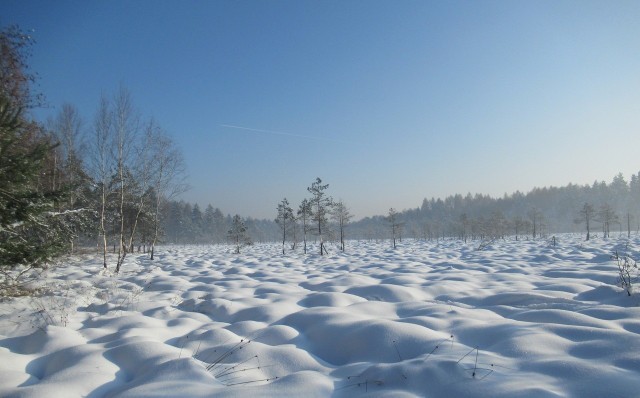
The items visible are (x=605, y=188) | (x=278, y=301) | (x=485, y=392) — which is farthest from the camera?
(x=605, y=188)

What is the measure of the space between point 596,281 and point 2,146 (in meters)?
10.9

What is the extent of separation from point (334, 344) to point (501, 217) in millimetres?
62450

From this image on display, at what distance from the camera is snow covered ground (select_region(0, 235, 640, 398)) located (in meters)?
2.67

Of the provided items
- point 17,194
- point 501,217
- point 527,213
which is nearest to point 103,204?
point 17,194

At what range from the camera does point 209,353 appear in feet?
12.7

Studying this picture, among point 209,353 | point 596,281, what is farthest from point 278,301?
point 596,281

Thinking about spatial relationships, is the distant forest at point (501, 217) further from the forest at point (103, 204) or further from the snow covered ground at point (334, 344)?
the snow covered ground at point (334, 344)

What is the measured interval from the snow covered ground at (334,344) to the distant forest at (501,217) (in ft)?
143

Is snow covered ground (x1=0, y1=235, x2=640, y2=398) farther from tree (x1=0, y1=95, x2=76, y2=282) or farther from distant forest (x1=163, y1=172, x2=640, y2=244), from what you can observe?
distant forest (x1=163, y1=172, x2=640, y2=244)

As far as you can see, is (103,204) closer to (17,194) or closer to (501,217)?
(17,194)

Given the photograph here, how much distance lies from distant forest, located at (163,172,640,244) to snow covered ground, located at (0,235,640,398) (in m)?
43.5

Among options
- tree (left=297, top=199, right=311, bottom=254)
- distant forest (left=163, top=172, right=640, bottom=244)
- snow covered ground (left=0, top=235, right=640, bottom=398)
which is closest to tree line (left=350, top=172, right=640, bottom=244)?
distant forest (left=163, top=172, right=640, bottom=244)

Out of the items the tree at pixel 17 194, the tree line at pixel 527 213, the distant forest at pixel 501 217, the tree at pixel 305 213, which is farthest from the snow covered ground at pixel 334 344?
the tree line at pixel 527 213

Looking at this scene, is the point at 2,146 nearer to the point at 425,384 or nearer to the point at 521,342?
the point at 425,384
